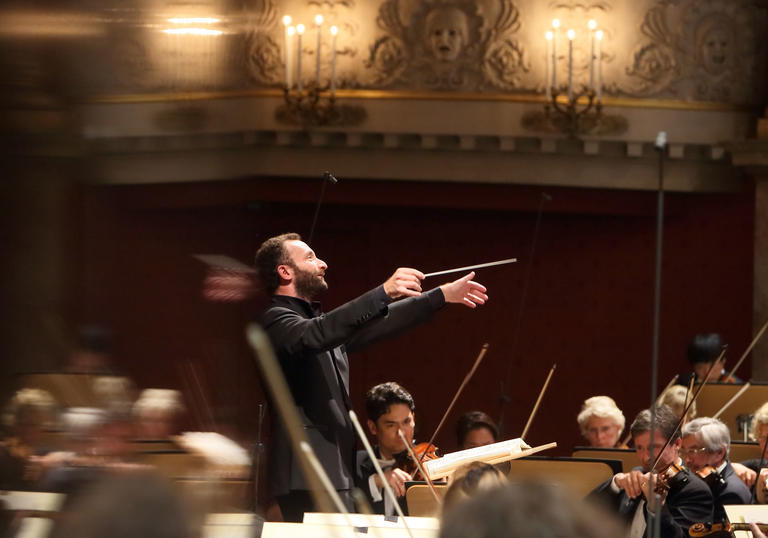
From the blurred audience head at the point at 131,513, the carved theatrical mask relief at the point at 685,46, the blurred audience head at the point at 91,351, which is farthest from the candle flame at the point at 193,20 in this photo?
the carved theatrical mask relief at the point at 685,46

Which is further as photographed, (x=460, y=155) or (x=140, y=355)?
(x=460, y=155)

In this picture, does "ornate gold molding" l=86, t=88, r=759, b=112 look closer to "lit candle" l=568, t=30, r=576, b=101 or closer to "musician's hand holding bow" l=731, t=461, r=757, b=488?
"lit candle" l=568, t=30, r=576, b=101

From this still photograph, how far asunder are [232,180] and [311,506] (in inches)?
89.8

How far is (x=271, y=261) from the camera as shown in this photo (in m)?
3.63

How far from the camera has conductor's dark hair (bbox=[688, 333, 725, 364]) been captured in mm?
6770

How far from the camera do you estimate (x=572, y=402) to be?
7.57 m

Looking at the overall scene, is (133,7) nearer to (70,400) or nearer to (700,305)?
(70,400)

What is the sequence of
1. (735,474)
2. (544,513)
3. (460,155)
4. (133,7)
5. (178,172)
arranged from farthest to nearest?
(460,155) → (735,474) → (178,172) → (133,7) → (544,513)

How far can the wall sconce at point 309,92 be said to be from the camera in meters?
7.14

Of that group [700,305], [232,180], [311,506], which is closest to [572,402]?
[700,305]

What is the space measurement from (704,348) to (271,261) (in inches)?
156

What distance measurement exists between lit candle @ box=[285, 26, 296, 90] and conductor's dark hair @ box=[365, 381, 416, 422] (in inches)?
135

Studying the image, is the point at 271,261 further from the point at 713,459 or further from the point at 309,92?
the point at 309,92

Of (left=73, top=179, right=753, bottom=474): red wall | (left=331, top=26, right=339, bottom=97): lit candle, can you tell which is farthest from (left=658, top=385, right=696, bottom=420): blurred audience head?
(left=331, top=26, right=339, bottom=97): lit candle
